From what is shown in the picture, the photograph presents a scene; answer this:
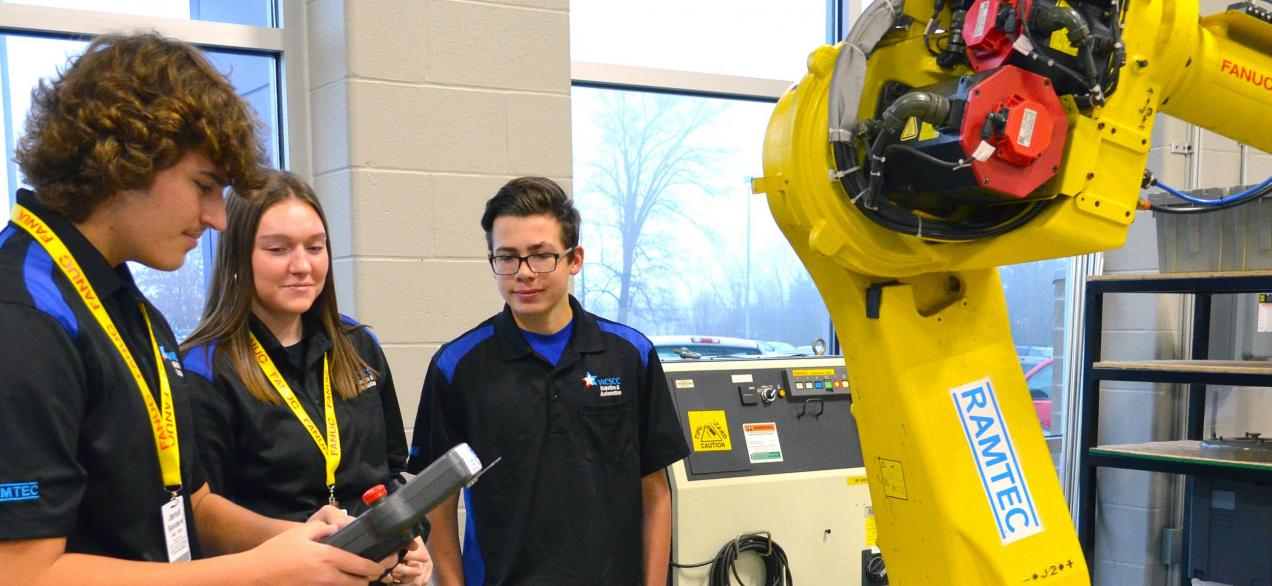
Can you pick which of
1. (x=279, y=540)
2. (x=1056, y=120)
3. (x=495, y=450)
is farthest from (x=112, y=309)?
(x=1056, y=120)

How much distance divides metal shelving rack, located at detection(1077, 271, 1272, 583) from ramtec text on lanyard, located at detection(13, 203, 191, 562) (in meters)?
3.06

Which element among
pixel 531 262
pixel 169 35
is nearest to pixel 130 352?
Answer: pixel 531 262

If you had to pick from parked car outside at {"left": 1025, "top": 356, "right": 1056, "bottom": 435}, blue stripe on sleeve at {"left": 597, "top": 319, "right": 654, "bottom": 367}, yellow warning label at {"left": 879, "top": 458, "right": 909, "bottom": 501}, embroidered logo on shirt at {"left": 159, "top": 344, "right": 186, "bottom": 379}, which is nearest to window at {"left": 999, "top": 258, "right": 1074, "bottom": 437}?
parked car outside at {"left": 1025, "top": 356, "right": 1056, "bottom": 435}

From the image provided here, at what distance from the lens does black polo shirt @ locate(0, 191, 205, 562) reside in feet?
3.08

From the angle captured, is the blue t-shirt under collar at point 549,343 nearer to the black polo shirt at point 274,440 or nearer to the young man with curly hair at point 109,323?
the black polo shirt at point 274,440

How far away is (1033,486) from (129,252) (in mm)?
1316

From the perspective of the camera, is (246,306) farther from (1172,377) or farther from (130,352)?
(1172,377)

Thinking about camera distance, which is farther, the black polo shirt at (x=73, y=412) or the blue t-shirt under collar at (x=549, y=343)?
the blue t-shirt under collar at (x=549, y=343)

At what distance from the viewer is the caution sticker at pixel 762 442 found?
2.56 meters

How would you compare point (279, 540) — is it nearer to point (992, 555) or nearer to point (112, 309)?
point (112, 309)

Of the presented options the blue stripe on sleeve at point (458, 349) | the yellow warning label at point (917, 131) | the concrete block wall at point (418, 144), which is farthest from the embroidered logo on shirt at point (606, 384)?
the yellow warning label at point (917, 131)

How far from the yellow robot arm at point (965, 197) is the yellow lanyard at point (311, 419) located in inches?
34.2

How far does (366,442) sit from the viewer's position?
1786mm

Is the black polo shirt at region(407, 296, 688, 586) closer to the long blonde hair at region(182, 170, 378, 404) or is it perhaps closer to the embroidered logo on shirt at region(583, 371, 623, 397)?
the embroidered logo on shirt at region(583, 371, 623, 397)
